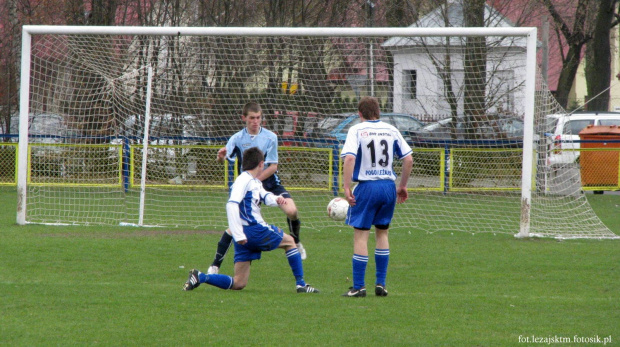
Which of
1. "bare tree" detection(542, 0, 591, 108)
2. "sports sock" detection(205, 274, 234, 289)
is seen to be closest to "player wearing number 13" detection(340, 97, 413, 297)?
"sports sock" detection(205, 274, 234, 289)

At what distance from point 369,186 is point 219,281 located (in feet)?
5.02

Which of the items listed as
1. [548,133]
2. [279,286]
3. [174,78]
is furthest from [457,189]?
[279,286]

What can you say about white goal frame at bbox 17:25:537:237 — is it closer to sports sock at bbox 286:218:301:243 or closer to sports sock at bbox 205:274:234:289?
sports sock at bbox 286:218:301:243

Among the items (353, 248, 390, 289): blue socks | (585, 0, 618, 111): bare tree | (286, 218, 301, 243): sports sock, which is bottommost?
(353, 248, 390, 289): blue socks

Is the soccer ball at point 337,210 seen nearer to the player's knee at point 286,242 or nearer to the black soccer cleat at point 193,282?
the player's knee at point 286,242

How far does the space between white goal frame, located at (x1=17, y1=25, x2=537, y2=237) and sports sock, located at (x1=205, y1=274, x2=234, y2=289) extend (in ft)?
16.5

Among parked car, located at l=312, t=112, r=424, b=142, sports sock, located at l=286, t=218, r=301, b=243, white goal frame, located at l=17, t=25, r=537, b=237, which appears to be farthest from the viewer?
parked car, located at l=312, t=112, r=424, b=142

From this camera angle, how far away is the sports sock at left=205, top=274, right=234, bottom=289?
20.9 ft

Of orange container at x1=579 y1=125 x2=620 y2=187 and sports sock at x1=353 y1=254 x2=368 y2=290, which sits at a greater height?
orange container at x1=579 y1=125 x2=620 y2=187

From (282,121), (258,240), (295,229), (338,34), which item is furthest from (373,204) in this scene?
(282,121)

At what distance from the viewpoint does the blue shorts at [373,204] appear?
6285 millimetres

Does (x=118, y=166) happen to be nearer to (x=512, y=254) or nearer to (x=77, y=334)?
(x=512, y=254)

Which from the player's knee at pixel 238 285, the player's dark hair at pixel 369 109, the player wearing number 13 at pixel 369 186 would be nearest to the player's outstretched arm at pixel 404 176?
the player wearing number 13 at pixel 369 186

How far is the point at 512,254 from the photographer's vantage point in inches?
358
